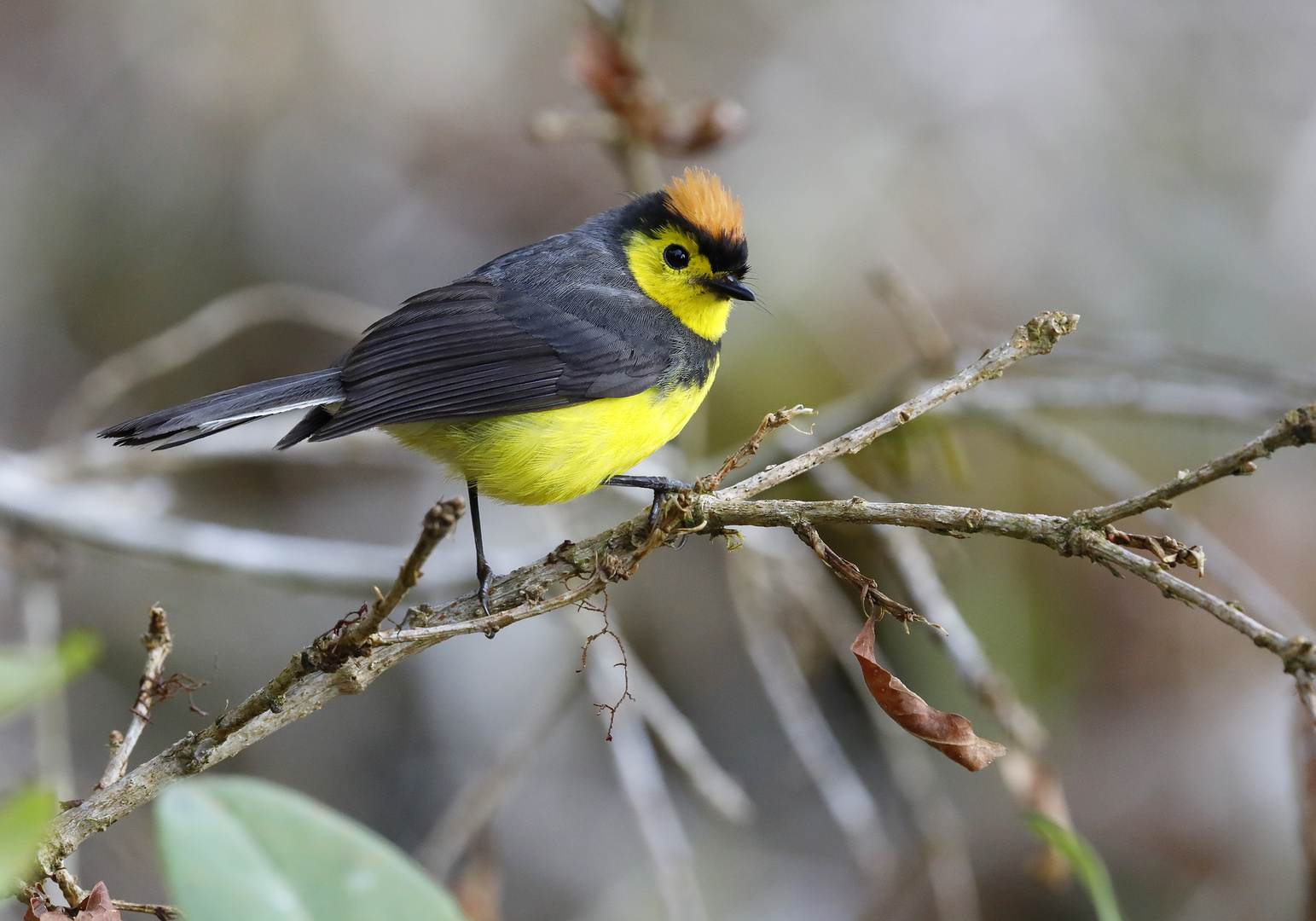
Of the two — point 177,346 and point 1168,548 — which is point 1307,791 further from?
point 177,346

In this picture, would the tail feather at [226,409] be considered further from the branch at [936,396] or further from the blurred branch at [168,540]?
the branch at [936,396]

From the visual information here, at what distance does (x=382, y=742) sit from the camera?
5328 mm

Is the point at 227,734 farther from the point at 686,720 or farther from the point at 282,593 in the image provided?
the point at 282,593

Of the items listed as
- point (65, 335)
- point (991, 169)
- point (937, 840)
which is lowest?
point (937, 840)

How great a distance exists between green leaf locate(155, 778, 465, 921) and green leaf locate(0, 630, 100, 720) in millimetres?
344

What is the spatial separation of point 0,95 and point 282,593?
3484 millimetres

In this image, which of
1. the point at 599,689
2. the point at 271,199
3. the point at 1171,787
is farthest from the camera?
the point at 271,199

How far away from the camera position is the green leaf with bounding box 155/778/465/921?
1080mm

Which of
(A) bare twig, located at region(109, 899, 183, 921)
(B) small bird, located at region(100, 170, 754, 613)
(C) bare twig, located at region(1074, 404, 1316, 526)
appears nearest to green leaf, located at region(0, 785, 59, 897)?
(A) bare twig, located at region(109, 899, 183, 921)

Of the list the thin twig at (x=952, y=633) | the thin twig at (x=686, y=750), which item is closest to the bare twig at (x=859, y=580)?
the thin twig at (x=952, y=633)

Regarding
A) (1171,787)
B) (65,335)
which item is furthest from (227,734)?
(65,335)

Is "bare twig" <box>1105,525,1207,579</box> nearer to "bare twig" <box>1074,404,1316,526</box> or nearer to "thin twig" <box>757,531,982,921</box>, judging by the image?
"bare twig" <box>1074,404,1316,526</box>

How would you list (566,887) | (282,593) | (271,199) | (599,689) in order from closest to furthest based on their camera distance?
(599,689)
(566,887)
(282,593)
(271,199)

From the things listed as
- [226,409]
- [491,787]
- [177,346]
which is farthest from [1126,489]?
[177,346]
